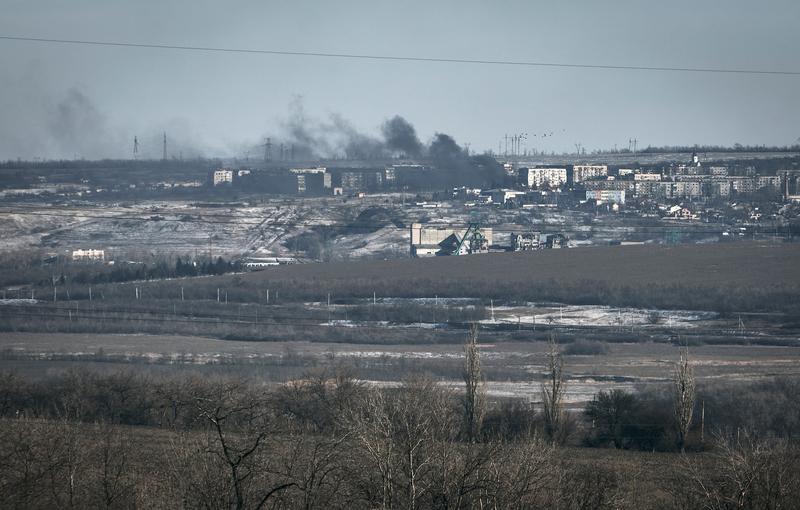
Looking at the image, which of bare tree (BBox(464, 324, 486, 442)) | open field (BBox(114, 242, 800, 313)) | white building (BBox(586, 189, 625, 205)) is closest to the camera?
bare tree (BBox(464, 324, 486, 442))

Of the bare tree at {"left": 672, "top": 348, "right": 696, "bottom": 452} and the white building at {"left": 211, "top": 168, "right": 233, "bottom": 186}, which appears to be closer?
the bare tree at {"left": 672, "top": 348, "right": 696, "bottom": 452}

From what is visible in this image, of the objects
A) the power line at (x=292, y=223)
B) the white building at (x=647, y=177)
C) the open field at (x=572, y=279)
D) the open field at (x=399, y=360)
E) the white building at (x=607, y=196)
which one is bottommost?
the open field at (x=399, y=360)

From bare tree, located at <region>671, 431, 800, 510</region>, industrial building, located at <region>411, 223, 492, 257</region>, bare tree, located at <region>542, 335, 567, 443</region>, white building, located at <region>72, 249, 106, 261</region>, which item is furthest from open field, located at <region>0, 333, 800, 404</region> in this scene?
industrial building, located at <region>411, 223, 492, 257</region>

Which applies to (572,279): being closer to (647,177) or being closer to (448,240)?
(448,240)

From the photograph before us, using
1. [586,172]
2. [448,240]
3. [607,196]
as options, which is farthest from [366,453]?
[586,172]

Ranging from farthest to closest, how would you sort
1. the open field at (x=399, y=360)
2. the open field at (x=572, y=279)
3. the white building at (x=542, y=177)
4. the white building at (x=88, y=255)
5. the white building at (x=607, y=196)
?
the white building at (x=542, y=177) → the white building at (x=607, y=196) → the white building at (x=88, y=255) → the open field at (x=572, y=279) → the open field at (x=399, y=360)

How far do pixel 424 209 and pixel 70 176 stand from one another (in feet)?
75.9

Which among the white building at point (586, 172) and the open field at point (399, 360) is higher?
the white building at point (586, 172)

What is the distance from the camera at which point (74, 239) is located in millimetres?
55281

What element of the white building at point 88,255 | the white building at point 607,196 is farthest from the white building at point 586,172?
the white building at point 88,255

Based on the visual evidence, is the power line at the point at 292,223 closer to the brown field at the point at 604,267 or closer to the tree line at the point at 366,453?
the brown field at the point at 604,267

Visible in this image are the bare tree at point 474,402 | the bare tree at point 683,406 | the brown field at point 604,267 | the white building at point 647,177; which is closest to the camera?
the bare tree at point 683,406

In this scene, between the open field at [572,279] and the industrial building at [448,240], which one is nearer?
the open field at [572,279]

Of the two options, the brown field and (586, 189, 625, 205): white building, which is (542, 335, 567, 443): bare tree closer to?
the brown field
